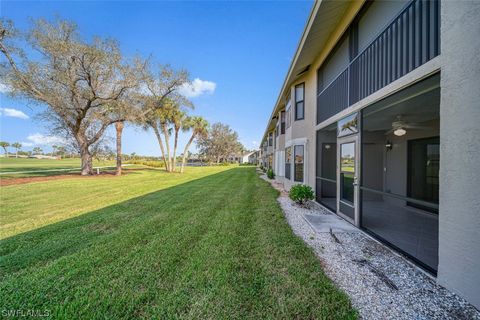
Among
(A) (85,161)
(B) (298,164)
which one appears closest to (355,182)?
(B) (298,164)

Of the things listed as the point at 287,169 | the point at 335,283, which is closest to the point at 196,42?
the point at 287,169

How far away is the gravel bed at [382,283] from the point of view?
90.6 inches

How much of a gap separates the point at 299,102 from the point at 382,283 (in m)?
8.40

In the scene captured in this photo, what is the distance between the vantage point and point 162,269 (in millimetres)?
3113

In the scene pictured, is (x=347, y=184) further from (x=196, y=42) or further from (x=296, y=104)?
(x=196, y=42)

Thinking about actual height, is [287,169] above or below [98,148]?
below

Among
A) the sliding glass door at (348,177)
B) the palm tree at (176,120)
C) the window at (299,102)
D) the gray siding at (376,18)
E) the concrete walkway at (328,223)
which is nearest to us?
the gray siding at (376,18)

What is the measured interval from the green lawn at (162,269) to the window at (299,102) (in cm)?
570

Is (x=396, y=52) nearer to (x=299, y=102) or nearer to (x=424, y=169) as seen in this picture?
(x=424, y=169)

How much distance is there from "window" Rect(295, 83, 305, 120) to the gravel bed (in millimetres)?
6545

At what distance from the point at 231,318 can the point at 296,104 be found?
944cm

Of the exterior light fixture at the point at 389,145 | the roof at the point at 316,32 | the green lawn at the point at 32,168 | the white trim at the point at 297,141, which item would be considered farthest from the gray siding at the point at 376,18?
the green lawn at the point at 32,168

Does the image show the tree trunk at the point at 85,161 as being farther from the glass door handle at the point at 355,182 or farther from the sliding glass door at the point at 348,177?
the glass door handle at the point at 355,182

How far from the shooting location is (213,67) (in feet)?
64.1
